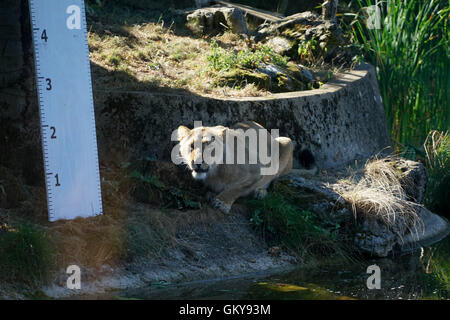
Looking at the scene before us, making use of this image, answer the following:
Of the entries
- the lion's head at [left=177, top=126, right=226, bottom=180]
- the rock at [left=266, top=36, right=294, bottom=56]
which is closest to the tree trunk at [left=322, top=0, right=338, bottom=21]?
the rock at [left=266, top=36, right=294, bottom=56]

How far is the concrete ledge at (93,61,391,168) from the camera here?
700 cm

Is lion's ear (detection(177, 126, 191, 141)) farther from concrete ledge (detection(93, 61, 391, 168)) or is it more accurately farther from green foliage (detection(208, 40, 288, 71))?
green foliage (detection(208, 40, 288, 71))

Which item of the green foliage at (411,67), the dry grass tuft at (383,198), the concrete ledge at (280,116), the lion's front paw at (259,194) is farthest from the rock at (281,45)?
the lion's front paw at (259,194)

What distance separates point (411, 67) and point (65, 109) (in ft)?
23.9

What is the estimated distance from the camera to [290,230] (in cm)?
682

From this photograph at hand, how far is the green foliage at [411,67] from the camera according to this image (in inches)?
429

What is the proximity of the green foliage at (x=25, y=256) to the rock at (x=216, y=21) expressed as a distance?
21.0 feet

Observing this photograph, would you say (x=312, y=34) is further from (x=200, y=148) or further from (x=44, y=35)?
(x=44, y=35)

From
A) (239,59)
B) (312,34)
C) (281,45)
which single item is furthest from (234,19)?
(239,59)

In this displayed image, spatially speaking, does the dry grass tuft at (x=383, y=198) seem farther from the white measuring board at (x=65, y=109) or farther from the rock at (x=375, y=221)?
the white measuring board at (x=65, y=109)

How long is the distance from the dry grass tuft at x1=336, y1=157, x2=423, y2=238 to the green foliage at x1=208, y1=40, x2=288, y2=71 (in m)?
2.25

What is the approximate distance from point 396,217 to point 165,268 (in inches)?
121

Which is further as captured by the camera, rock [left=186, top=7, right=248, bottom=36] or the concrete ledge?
rock [left=186, top=7, right=248, bottom=36]

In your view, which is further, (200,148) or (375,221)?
(375,221)
